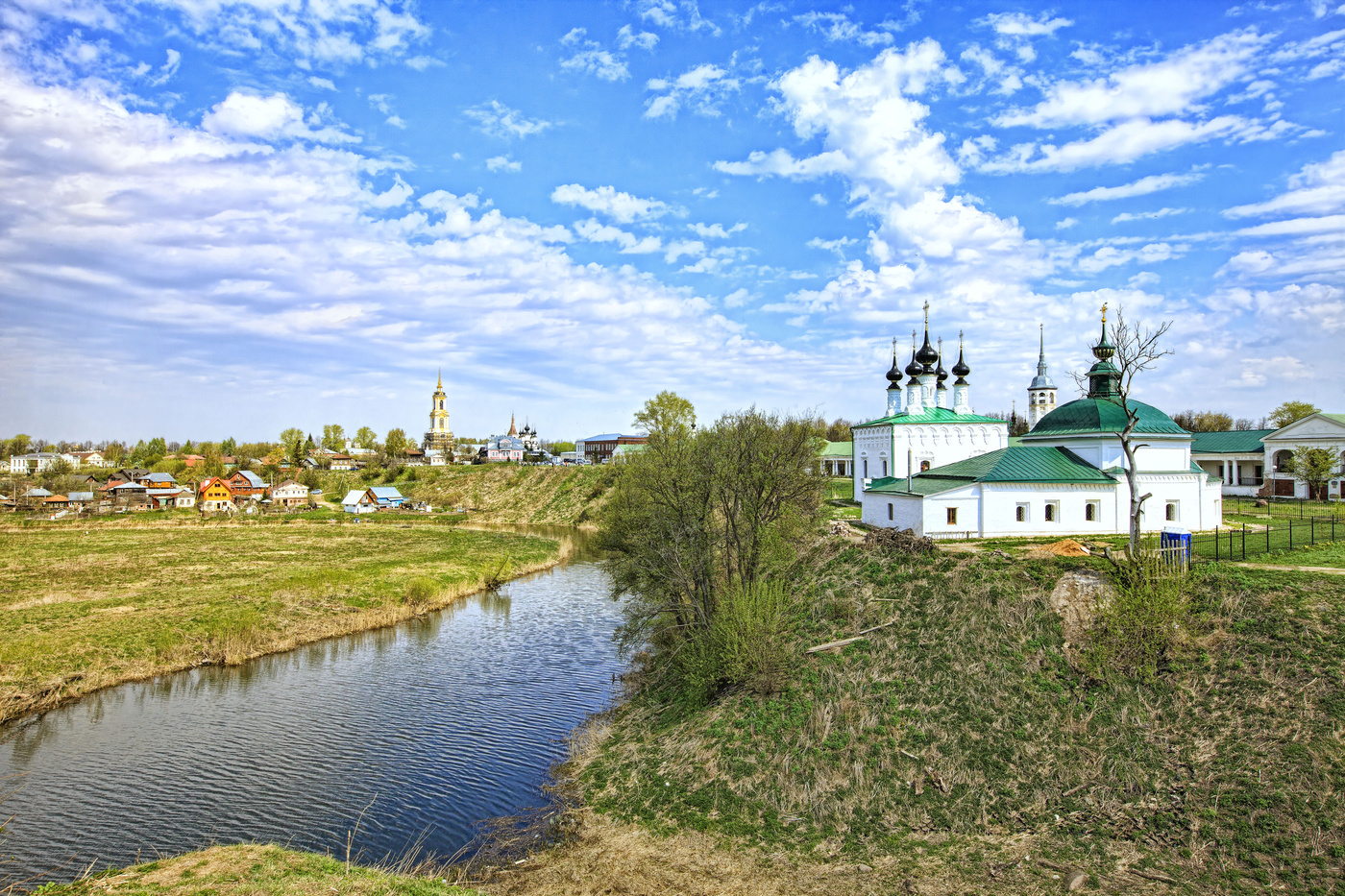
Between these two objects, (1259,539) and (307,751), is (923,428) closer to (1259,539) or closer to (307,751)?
(1259,539)

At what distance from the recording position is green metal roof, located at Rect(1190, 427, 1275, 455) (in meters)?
58.8

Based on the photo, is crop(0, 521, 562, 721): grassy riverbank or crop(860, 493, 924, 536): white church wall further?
crop(860, 493, 924, 536): white church wall

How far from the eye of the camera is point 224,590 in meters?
39.5

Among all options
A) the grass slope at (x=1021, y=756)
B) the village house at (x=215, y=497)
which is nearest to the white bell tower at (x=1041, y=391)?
the grass slope at (x=1021, y=756)

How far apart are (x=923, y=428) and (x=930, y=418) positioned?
7.40 feet

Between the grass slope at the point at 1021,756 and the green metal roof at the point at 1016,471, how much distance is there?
27.9 feet

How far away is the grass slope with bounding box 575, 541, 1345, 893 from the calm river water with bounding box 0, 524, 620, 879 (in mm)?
3593

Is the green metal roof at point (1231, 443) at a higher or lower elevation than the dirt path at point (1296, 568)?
higher

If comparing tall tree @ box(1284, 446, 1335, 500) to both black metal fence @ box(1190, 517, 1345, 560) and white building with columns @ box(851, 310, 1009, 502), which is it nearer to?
black metal fence @ box(1190, 517, 1345, 560)

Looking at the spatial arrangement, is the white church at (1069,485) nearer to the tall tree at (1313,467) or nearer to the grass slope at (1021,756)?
the grass slope at (1021,756)

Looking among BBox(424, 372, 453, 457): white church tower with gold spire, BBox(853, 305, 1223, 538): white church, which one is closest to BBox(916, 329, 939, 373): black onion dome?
BBox(853, 305, 1223, 538): white church

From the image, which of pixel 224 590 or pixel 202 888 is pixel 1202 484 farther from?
pixel 224 590

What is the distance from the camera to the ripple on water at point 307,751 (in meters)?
16.8

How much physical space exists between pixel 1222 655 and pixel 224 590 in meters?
45.5
